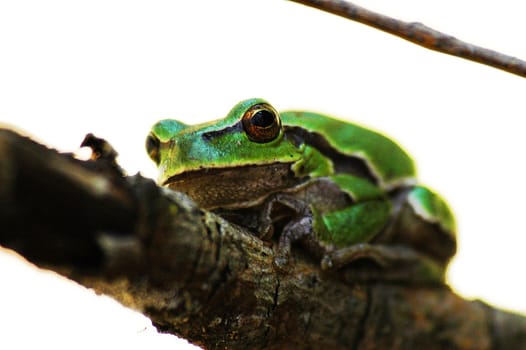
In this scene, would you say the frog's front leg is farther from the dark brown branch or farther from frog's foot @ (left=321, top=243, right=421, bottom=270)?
the dark brown branch

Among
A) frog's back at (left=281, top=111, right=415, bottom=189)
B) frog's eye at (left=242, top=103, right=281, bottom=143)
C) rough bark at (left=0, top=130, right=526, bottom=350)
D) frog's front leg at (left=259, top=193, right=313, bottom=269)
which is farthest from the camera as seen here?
frog's back at (left=281, top=111, right=415, bottom=189)

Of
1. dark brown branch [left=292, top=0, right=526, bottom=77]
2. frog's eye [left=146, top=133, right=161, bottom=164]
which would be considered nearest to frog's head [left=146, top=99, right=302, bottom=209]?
frog's eye [left=146, top=133, right=161, bottom=164]

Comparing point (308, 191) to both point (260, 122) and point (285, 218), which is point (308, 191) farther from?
point (260, 122)

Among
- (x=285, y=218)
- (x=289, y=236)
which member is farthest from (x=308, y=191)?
(x=289, y=236)

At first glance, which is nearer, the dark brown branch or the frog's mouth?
the dark brown branch

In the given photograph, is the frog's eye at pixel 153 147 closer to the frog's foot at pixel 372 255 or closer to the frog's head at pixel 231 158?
the frog's head at pixel 231 158

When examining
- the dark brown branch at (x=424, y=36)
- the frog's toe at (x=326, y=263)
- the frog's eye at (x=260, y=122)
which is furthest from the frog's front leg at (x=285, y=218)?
the dark brown branch at (x=424, y=36)

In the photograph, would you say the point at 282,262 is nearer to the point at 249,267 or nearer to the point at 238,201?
the point at 249,267
